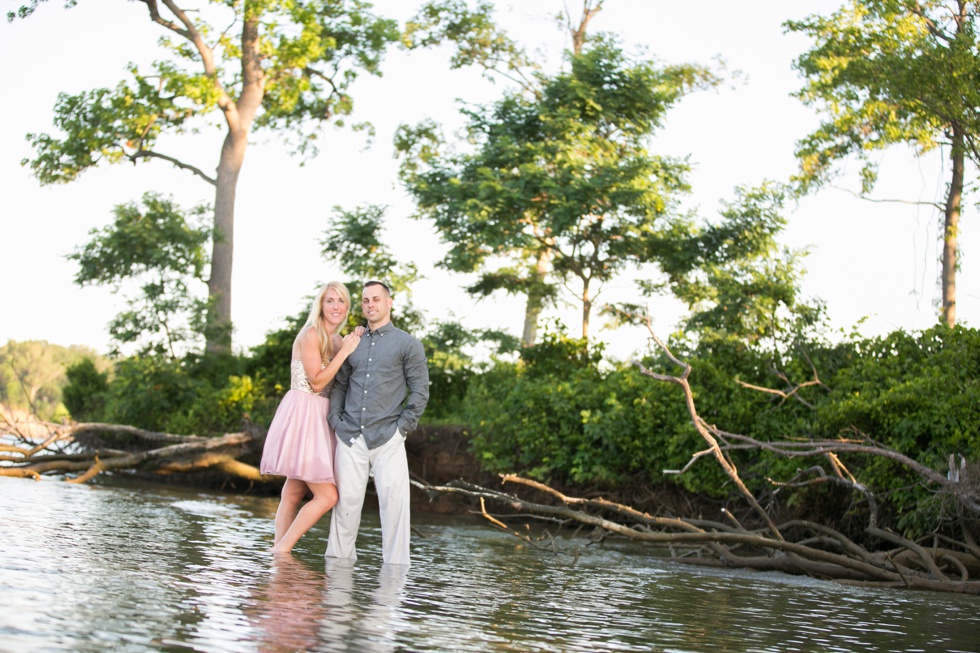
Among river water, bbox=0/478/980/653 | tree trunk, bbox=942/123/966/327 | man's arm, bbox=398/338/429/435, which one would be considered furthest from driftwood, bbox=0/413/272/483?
tree trunk, bbox=942/123/966/327

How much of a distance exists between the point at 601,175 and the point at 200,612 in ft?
65.0

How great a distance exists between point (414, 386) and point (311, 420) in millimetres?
805

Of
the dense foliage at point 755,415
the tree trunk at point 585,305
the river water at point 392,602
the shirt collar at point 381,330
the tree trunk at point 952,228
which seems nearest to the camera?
the river water at point 392,602

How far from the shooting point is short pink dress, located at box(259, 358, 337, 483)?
26.6 feet

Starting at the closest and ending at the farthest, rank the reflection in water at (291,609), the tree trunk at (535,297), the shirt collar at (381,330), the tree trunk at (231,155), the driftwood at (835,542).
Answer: the reflection in water at (291,609)
the shirt collar at (381,330)
the driftwood at (835,542)
the tree trunk at (535,297)
the tree trunk at (231,155)

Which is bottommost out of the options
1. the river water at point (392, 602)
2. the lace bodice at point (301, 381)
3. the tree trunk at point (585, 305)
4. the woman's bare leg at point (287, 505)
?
the river water at point (392, 602)

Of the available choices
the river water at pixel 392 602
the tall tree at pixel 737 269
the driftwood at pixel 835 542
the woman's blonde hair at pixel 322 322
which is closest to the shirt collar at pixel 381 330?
the woman's blonde hair at pixel 322 322

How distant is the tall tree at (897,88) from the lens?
19438mm

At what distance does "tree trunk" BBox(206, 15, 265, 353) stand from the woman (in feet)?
65.0

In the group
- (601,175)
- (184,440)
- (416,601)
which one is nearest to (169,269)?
(184,440)

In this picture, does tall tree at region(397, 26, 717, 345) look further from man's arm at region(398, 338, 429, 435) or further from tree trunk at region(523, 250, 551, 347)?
man's arm at region(398, 338, 429, 435)

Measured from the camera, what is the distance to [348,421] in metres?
8.22

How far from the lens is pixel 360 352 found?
8.32 meters

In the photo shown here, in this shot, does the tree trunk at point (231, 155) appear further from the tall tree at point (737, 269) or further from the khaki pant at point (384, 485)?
the khaki pant at point (384, 485)
